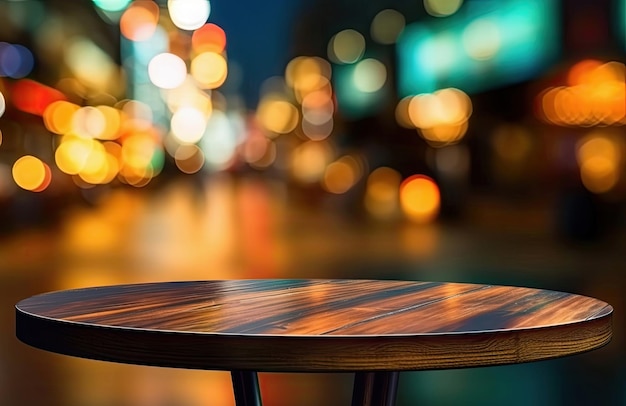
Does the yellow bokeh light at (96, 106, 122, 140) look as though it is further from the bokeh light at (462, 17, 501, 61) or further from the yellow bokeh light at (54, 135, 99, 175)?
the bokeh light at (462, 17, 501, 61)

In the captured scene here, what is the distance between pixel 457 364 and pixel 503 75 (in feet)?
40.1

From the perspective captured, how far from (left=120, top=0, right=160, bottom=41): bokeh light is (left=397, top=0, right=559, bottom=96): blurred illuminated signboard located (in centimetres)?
5920

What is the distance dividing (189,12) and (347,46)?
59936 millimetres

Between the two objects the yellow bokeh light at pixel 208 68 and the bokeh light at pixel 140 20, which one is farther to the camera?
the yellow bokeh light at pixel 208 68

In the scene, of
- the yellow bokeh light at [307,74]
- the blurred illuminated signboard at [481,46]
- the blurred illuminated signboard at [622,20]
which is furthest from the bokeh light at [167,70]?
the blurred illuminated signboard at [622,20]

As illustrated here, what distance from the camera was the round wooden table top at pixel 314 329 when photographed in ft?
3.92

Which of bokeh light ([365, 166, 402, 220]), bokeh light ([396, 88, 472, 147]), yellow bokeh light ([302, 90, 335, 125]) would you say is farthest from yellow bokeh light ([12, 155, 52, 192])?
yellow bokeh light ([302, 90, 335, 125])

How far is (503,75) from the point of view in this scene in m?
13.1

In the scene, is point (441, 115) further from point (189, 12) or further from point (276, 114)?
point (189, 12)

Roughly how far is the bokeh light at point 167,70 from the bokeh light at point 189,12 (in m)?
3.21

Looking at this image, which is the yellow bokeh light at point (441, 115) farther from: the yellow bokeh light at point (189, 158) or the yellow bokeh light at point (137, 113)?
the yellow bokeh light at point (189, 158)

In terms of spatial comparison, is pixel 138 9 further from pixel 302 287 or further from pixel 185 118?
pixel 302 287

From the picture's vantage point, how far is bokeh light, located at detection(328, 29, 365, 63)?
27.1m

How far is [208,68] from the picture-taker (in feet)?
298
